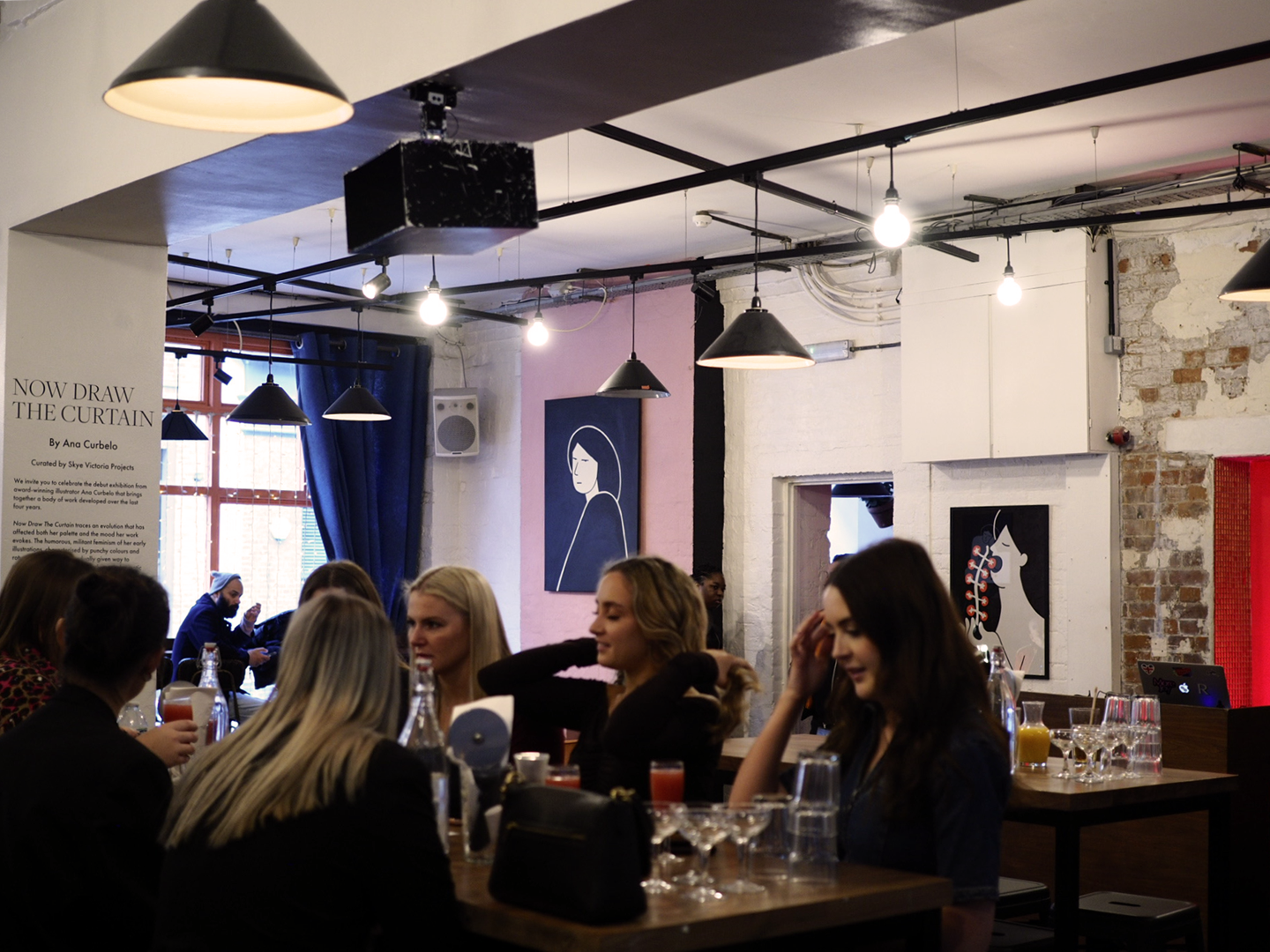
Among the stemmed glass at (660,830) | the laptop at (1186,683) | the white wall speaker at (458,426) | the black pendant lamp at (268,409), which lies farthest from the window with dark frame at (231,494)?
the stemmed glass at (660,830)

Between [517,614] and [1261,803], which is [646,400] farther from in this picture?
[1261,803]

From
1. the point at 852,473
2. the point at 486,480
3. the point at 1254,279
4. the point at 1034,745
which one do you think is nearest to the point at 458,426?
the point at 486,480

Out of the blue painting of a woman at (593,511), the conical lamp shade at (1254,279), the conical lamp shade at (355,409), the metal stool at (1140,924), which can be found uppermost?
the conical lamp shade at (1254,279)

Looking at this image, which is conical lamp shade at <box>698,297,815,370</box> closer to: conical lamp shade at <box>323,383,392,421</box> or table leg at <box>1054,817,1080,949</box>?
table leg at <box>1054,817,1080,949</box>

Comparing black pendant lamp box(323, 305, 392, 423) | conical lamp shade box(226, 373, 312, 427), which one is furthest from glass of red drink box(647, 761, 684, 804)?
black pendant lamp box(323, 305, 392, 423)

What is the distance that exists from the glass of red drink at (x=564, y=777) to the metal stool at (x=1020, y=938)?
4.01ft

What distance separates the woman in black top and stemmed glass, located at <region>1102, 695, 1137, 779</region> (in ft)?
4.16

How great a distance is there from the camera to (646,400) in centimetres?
950

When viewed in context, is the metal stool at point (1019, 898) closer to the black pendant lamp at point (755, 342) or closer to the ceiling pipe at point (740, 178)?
the black pendant lamp at point (755, 342)

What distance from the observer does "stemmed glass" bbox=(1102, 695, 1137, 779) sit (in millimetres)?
3912

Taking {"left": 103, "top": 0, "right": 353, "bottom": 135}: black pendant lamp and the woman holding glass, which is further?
{"left": 103, "top": 0, "right": 353, "bottom": 135}: black pendant lamp

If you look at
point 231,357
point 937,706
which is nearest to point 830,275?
point 231,357

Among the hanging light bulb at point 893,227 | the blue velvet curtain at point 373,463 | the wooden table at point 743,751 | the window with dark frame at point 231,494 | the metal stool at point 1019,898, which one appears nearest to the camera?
the metal stool at point 1019,898

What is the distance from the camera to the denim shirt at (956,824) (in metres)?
2.35
